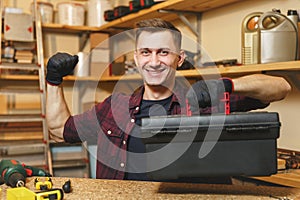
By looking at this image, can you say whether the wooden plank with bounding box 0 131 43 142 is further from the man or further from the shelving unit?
the man

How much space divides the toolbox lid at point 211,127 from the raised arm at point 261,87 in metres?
0.24

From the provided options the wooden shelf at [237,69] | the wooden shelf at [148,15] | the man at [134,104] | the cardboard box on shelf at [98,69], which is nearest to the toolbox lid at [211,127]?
the man at [134,104]

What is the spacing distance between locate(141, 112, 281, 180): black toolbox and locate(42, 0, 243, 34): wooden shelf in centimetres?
157

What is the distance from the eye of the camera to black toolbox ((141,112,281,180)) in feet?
3.12

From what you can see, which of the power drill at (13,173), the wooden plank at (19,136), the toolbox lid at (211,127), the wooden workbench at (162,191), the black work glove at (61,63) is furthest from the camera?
the wooden plank at (19,136)

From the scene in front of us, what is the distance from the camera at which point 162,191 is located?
110 centimetres

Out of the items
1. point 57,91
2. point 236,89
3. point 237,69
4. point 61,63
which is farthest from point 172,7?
point 236,89

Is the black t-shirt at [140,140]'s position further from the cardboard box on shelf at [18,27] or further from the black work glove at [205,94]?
the cardboard box on shelf at [18,27]

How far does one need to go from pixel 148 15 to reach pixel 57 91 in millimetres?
1450

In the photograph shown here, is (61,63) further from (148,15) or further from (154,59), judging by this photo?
(148,15)

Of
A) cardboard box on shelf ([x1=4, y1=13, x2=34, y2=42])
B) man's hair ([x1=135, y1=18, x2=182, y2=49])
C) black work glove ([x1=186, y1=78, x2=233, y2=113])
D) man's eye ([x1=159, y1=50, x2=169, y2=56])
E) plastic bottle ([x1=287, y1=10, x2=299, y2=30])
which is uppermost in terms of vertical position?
cardboard box on shelf ([x1=4, y1=13, x2=34, y2=42])

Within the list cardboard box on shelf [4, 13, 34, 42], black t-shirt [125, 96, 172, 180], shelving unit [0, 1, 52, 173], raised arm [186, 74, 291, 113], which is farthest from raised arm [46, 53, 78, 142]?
cardboard box on shelf [4, 13, 34, 42]

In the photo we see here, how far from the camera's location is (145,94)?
1690mm

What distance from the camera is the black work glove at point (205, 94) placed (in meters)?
1.04
